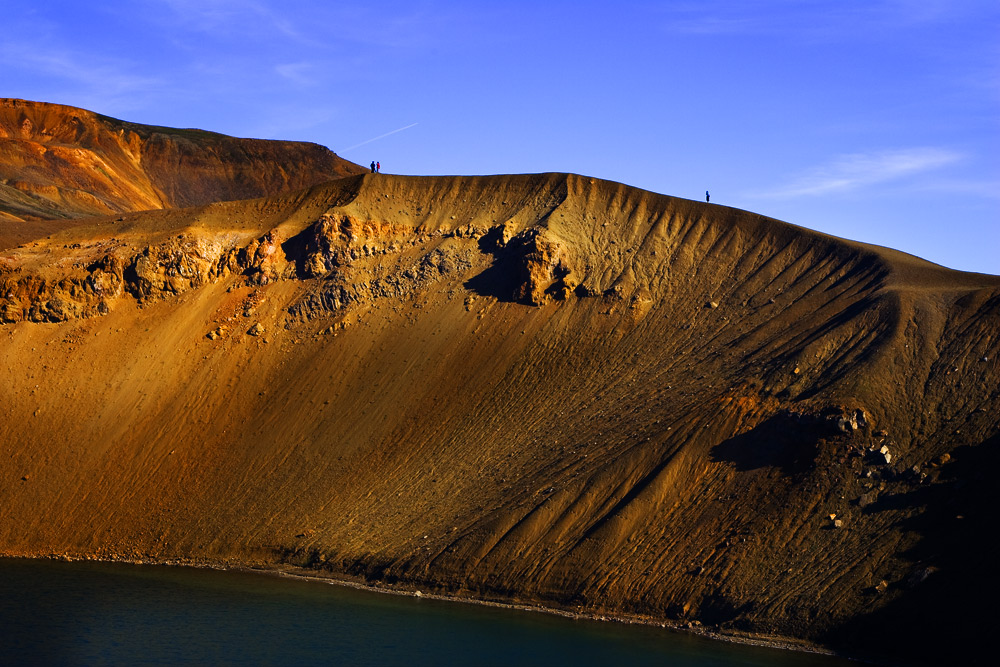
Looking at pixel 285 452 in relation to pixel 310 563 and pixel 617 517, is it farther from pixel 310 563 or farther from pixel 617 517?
pixel 617 517

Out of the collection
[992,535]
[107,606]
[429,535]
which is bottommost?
[107,606]

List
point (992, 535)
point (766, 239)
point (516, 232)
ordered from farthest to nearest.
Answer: point (516, 232)
point (766, 239)
point (992, 535)

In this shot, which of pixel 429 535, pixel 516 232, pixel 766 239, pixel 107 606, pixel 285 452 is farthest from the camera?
pixel 516 232

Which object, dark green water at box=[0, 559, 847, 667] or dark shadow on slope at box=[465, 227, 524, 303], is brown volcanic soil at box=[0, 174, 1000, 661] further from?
dark green water at box=[0, 559, 847, 667]

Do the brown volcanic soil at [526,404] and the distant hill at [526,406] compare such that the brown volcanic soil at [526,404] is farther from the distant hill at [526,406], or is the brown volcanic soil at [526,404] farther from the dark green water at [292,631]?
the dark green water at [292,631]

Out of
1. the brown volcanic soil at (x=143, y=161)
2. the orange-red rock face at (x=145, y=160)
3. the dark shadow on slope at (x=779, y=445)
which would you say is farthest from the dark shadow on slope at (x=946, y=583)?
the orange-red rock face at (x=145, y=160)

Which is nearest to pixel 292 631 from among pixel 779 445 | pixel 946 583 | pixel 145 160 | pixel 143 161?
pixel 779 445

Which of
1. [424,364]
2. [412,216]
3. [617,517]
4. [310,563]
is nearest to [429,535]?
[310,563]
